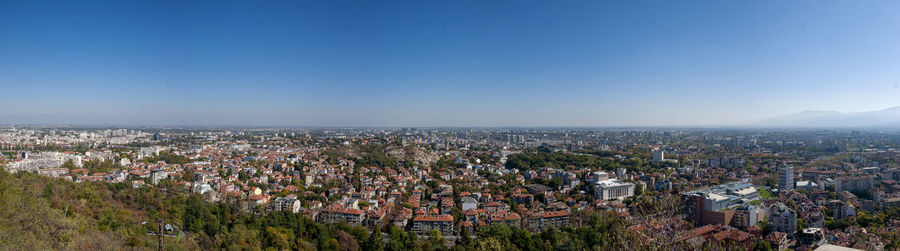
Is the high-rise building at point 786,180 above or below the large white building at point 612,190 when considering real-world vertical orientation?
above

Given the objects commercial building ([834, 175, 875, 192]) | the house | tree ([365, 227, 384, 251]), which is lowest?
the house

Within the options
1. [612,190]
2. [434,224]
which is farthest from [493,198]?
[612,190]

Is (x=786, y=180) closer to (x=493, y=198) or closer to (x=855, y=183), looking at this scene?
(x=855, y=183)

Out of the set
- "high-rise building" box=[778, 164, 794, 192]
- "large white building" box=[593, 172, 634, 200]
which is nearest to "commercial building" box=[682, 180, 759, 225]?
"high-rise building" box=[778, 164, 794, 192]

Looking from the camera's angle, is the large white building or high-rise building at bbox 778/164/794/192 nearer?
high-rise building at bbox 778/164/794/192

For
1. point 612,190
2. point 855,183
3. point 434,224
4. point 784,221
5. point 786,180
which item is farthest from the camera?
point 612,190

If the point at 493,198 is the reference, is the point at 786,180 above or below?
above

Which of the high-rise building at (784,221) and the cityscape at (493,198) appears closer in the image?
the cityscape at (493,198)

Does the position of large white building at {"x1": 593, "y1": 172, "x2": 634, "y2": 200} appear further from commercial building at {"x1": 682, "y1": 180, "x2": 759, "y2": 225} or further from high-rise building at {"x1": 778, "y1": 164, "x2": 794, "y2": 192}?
high-rise building at {"x1": 778, "y1": 164, "x2": 794, "y2": 192}

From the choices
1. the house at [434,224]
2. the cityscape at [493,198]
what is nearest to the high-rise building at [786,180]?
the cityscape at [493,198]

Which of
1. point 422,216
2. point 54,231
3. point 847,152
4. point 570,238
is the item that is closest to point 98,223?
point 54,231

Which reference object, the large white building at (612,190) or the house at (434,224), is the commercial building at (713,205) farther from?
the house at (434,224)

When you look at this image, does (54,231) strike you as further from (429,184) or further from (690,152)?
(690,152)
